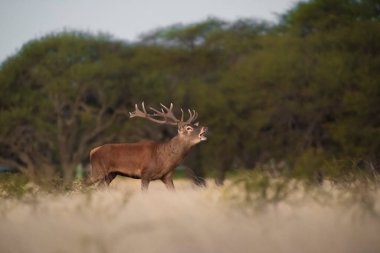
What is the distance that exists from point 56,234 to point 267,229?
1.52 metres

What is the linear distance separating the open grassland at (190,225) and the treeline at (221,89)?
1677cm

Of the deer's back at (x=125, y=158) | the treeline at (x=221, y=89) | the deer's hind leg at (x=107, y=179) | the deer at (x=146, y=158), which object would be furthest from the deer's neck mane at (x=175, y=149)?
the treeline at (x=221, y=89)

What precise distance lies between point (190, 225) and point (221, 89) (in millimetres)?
25736

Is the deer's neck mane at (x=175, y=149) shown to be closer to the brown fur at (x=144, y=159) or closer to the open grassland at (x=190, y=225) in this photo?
the brown fur at (x=144, y=159)

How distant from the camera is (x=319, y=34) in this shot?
106 ft

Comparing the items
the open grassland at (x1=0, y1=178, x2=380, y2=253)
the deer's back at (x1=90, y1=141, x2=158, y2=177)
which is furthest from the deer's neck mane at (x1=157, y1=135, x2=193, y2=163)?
the open grassland at (x1=0, y1=178, x2=380, y2=253)

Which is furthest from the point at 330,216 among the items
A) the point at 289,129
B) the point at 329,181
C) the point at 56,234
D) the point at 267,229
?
the point at 289,129

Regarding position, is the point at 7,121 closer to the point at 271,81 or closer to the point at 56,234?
the point at 271,81

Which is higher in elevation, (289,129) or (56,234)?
(56,234)

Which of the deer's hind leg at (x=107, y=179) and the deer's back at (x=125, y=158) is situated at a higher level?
the deer's back at (x=125, y=158)

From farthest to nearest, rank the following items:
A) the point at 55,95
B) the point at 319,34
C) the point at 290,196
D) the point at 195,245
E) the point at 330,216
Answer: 1. the point at 55,95
2. the point at 319,34
3. the point at 290,196
4. the point at 330,216
5. the point at 195,245

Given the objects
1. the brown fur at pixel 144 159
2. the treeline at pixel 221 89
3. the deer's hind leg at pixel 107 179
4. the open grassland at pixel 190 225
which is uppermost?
the open grassland at pixel 190 225

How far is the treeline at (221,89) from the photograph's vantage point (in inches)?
1156

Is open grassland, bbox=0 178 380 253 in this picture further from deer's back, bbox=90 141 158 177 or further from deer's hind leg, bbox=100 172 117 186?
deer's back, bbox=90 141 158 177
